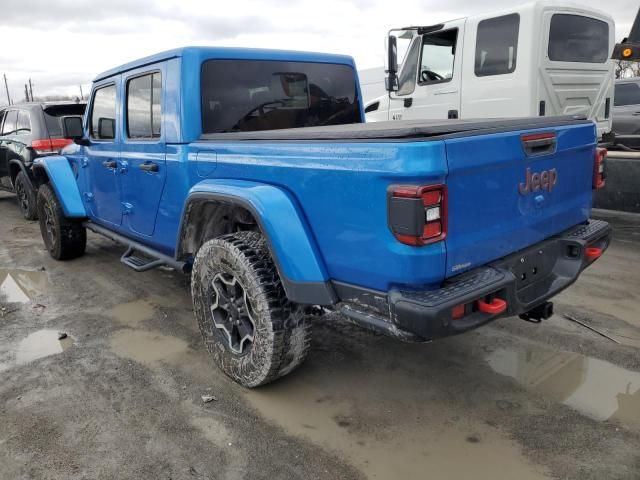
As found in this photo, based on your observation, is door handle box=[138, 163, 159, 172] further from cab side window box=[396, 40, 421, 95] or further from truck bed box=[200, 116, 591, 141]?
cab side window box=[396, 40, 421, 95]

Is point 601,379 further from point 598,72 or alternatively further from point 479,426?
point 598,72

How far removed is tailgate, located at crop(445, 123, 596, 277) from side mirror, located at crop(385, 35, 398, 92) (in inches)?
162

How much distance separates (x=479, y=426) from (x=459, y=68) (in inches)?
203

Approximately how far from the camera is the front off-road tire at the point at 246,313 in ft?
9.14

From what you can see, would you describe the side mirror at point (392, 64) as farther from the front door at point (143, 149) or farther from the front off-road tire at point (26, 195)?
the front off-road tire at point (26, 195)

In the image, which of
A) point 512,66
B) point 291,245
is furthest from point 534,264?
point 512,66

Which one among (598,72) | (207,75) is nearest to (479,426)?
(207,75)

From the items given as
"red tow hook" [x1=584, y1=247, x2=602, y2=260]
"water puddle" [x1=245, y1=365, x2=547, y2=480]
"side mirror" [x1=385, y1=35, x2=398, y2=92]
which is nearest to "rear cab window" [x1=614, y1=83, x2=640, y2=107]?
"side mirror" [x1=385, y1=35, x2=398, y2=92]

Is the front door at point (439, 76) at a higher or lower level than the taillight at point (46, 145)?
higher

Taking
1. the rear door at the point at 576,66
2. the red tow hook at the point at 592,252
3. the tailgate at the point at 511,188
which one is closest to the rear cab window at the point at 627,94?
the rear door at the point at 576,66

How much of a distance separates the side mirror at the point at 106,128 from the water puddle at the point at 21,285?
1.65 m

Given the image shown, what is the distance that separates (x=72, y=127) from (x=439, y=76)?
14.8 ft

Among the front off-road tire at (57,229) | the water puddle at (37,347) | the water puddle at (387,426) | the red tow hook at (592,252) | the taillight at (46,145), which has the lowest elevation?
the water puddle at (37,347)

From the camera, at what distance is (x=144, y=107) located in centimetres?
390
